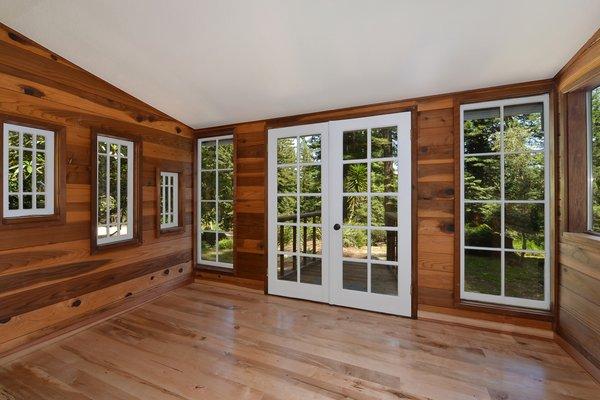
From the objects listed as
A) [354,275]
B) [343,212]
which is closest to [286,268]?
[354,275]

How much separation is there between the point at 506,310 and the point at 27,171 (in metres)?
3.94

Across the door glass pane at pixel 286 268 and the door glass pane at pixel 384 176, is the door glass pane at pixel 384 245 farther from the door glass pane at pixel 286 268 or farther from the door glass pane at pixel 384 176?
the door glass pane at pixel 286 268

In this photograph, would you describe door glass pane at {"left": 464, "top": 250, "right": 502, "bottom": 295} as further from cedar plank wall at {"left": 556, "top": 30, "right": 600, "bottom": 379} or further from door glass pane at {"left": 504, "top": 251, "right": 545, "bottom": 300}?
cedar plank wall at {"left": 556, "top": 30, "right": 600, "bottom": 379}

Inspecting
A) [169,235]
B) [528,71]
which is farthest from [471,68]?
[169,235]

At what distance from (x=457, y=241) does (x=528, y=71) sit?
4.55ft

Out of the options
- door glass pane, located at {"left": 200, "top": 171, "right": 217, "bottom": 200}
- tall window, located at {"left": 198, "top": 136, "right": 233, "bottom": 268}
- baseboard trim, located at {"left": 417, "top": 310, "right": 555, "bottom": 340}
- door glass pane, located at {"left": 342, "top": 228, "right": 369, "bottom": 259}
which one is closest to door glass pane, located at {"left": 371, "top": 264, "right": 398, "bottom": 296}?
door glass pane, located at {"left": 342, "top": 228, "right": 369, "bottom": 259}

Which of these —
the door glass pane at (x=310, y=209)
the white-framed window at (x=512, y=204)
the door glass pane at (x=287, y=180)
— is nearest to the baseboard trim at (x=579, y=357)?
the white-framed window at (x=512, y=204)

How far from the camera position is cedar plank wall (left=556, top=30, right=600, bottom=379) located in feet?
5.74

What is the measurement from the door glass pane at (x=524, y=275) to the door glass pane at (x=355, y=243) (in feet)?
4.12

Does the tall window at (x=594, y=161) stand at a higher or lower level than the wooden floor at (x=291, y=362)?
higher

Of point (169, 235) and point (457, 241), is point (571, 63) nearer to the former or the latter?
point (457, 241)

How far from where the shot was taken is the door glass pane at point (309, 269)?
305 cm

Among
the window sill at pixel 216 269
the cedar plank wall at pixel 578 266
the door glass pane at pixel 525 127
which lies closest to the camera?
the cedar plank wall at pixel 578 266

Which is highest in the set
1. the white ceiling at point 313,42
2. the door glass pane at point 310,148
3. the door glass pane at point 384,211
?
the white ceiling at point 313,42
